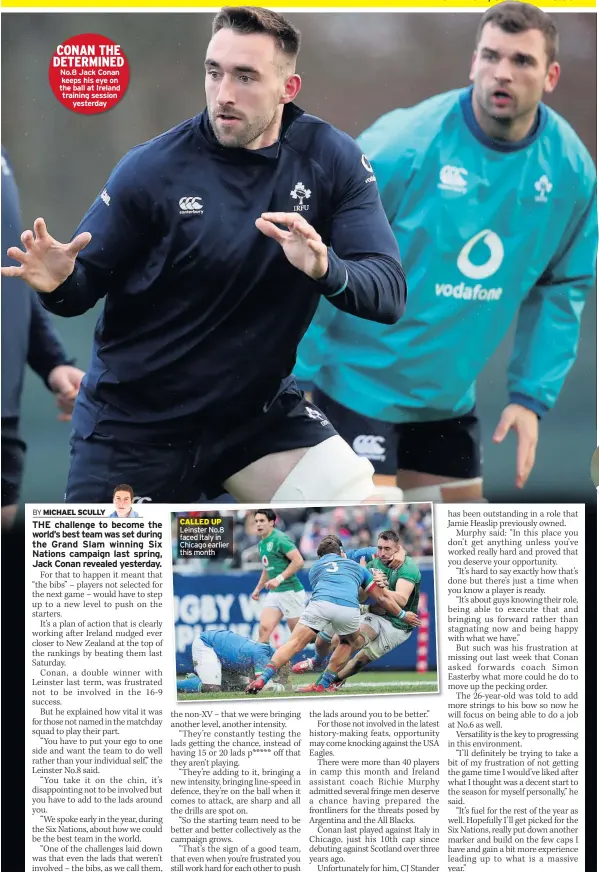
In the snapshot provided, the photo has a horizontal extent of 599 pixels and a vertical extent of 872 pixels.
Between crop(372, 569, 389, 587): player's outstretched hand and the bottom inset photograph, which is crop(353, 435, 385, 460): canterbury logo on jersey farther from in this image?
crop(372, 569, 389, 587): player's outstretched hand

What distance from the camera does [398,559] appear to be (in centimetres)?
253

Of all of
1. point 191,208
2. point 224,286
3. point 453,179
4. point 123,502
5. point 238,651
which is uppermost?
point 453,179

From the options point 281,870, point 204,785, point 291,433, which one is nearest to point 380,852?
point 281,870

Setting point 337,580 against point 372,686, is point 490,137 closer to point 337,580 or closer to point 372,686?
point 337,580

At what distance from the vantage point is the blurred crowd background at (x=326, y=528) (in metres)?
2.51

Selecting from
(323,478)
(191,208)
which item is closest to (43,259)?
(191,208)

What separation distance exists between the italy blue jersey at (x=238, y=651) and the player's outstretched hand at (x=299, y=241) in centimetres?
104

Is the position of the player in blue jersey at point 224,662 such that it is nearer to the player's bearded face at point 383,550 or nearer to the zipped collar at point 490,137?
the player's bearded face at point 383,550

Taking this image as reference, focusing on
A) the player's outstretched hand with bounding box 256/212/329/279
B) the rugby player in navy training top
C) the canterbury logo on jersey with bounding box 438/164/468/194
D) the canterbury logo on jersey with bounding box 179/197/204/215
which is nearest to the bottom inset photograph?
the rugby player in navy training top

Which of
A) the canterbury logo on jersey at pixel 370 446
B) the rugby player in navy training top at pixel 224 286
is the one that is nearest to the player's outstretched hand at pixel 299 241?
the rugby player in navy training top at pixel 224 286

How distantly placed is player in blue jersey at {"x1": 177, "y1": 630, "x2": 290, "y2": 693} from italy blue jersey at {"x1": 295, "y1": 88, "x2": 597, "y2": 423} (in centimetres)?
76

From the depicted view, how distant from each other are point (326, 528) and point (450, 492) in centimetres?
39

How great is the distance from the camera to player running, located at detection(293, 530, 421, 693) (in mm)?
2529
